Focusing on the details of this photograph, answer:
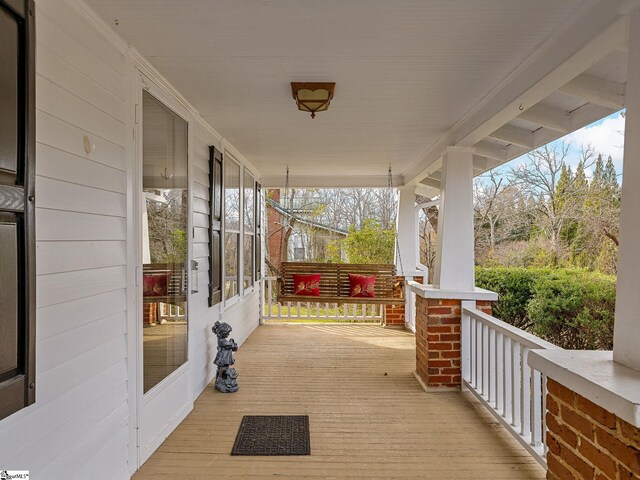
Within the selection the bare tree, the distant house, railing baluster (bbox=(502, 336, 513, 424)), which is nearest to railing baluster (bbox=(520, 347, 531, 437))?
railing baluster (bbox=(502, 336, 513, 424))

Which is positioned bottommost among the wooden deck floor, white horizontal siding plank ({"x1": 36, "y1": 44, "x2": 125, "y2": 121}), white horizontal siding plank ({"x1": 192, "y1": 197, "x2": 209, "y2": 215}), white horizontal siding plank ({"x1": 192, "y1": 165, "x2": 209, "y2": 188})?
the wooden deck floor

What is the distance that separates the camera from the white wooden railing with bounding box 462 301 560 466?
2670 mm

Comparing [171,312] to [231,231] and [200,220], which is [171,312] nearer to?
[200,220]

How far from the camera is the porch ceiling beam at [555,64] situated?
6.18 ft

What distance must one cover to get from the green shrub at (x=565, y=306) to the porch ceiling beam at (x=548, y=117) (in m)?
3.28

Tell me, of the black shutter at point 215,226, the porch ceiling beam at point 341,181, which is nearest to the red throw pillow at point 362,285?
the porch ceiling beam at point 341,181

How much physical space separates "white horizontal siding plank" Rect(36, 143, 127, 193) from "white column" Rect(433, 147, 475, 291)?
2.88 meters

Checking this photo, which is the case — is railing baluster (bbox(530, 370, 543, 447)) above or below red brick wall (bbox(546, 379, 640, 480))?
below

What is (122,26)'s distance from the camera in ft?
7.39

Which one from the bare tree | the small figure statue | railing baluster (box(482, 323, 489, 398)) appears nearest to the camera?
railing baluster (box(482, 323, 489, 398))

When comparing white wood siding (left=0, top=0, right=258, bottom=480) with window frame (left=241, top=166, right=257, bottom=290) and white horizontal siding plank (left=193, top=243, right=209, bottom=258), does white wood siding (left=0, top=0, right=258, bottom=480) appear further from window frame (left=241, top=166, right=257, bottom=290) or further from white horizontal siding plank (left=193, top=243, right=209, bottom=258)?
window frame (left=241, top=166, right=257, bottom=290)

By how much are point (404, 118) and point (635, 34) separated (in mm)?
2278

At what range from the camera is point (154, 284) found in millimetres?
2875

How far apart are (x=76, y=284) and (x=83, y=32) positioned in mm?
1206
